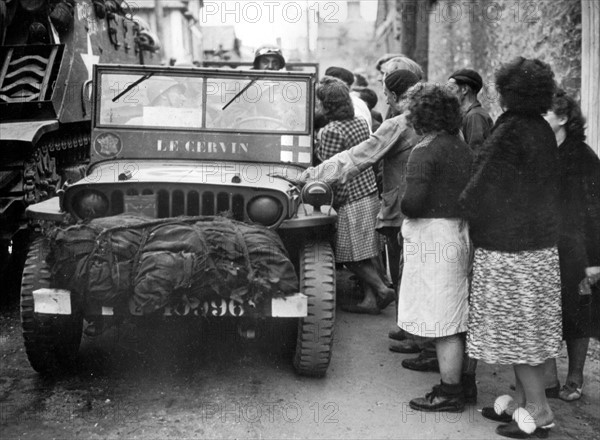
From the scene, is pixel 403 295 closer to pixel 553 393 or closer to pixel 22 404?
pixel 553 393

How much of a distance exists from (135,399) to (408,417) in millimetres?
1485

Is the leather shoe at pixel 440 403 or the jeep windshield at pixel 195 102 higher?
the jeep windshield at pixel 195 102

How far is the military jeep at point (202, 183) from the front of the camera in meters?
4.26

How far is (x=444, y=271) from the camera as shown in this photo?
396cm

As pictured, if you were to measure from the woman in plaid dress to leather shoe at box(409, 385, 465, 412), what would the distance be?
1.90m

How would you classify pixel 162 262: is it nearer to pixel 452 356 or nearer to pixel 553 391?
pixel 452 356

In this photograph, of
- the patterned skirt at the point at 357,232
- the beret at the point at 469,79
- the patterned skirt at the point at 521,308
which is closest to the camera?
the patterned skirt at the point at 521,308

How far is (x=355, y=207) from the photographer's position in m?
5.93

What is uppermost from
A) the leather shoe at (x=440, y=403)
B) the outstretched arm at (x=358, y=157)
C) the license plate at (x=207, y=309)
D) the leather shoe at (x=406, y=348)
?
the outstretched arm at (x=358, y=157)

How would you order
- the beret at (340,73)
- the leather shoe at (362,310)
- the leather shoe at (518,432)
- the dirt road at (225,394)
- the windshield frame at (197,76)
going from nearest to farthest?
the leather shoe at (518,432) → the dirt road at (225,394) → the windshield frame at (197,76) → the leather shoe at (362,310) → the beret at (340,73)

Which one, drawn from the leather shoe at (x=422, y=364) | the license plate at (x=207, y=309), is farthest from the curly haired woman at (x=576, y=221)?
the license plate at (x=207, y=309)

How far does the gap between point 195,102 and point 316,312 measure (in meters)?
1.95

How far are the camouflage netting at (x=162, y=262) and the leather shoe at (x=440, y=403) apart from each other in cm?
94

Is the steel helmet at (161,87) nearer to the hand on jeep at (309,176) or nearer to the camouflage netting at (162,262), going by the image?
the hand on jeep at (309,176)
